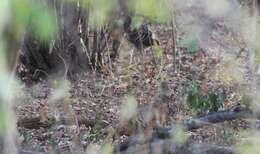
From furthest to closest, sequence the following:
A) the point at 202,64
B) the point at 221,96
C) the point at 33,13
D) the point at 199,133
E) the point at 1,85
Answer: the point at 202,64
the point at 221,96
the point at 199,133
the point at 33,13
the point at 1,85

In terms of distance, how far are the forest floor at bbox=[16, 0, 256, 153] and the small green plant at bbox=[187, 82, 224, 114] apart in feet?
0.22

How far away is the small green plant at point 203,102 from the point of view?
4.43 meters

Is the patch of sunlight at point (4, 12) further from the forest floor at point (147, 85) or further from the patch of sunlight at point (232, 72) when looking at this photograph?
the patch of sunlight at point (232, 72)

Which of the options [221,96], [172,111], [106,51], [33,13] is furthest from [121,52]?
[33,13]

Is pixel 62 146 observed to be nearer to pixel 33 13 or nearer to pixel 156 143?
pixel 156 143

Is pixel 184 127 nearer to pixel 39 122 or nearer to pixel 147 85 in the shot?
pixel 147 85

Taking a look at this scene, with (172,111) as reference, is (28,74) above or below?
above

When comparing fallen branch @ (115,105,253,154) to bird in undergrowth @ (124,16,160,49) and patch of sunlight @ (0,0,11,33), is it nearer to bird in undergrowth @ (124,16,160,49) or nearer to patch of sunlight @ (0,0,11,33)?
patch of sunlight @ (0,0,11,33)

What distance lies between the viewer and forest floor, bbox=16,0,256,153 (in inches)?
169

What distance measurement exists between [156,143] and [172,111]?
5.48ft

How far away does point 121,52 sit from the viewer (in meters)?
6.09

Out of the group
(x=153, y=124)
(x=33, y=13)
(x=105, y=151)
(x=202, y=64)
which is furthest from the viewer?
Answer: (x=202, y=64)

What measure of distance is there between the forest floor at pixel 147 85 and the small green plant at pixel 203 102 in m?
0.07

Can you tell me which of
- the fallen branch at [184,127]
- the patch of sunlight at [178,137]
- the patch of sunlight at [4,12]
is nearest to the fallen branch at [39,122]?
the fallen branch at [184,127]
